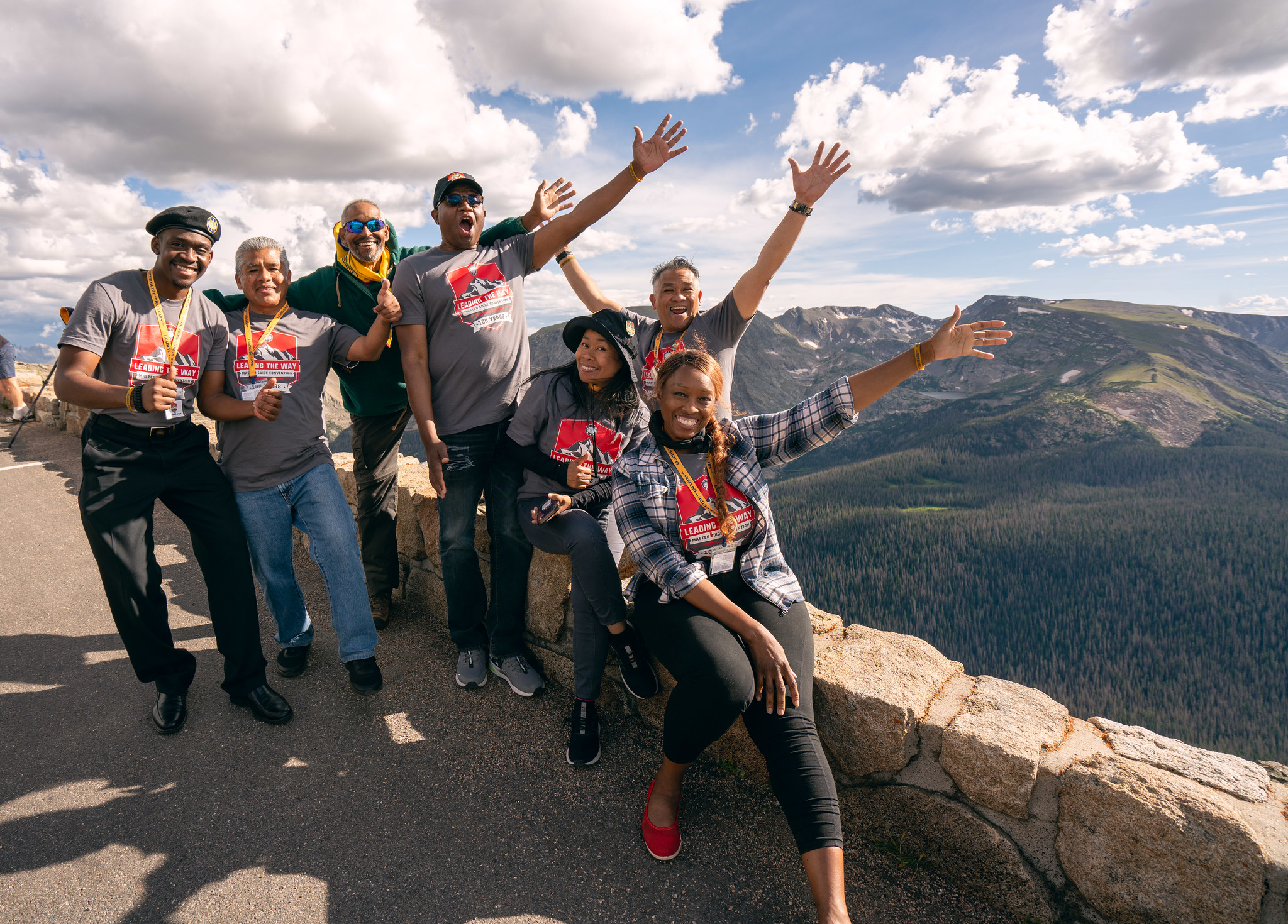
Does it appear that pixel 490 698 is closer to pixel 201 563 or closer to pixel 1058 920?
pixel 201 563

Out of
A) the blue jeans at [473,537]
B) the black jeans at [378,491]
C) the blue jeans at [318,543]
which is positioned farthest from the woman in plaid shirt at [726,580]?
the black jeans at [378,491]

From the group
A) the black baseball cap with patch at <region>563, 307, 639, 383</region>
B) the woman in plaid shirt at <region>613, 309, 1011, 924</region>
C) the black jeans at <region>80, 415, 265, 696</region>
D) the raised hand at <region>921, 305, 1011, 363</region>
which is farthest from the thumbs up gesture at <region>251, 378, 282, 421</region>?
the raised hand at <region>921, 305, 1011, 363</region>

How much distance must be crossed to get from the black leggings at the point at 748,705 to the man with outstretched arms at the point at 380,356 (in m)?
2.92

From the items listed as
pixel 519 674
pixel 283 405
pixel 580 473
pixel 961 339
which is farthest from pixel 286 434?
pixel 961 339

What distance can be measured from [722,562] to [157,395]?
137 inches

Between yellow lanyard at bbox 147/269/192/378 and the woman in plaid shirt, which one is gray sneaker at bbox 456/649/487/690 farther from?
yellow lanyard at bbox 147/269/192/378

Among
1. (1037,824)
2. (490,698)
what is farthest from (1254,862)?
(490,698)

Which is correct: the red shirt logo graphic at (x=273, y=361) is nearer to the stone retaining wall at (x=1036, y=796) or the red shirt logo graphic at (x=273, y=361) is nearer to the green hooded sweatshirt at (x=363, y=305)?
the green hooded sweatshirt at (x=363, y=305)

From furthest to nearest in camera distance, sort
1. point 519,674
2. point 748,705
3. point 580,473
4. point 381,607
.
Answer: point 381,607, point 519,674, point 580,473, point 748,705

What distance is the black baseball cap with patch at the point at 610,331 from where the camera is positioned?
4375mm

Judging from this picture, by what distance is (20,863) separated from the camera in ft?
10.9

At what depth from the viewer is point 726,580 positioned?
3.84 metres

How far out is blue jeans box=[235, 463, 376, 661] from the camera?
4.52 meters

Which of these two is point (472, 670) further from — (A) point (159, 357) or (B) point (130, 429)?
(A) point (159, 357)
